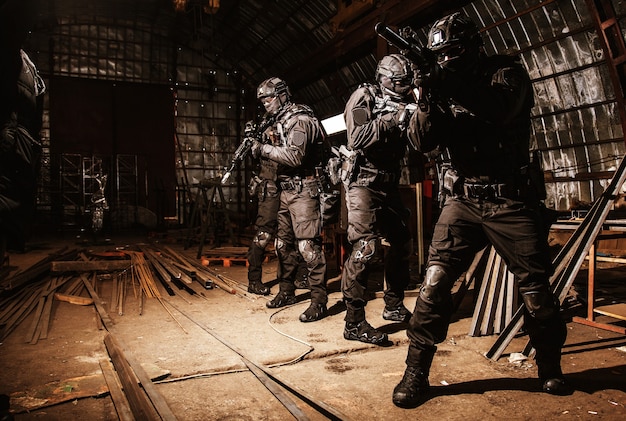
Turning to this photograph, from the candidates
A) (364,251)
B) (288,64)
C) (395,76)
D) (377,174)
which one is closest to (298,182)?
(377,174)

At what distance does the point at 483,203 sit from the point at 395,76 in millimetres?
1636

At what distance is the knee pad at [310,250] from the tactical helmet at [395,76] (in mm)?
1629

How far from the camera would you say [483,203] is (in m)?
2.66

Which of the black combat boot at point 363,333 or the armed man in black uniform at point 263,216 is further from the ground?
the armed man in black uniform at point 263,216

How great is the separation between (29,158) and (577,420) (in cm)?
318

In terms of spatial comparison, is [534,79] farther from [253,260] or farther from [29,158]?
[29,158]

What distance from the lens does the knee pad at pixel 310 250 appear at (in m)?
4.47

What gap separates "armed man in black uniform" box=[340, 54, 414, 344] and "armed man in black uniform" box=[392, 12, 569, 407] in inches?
40.1

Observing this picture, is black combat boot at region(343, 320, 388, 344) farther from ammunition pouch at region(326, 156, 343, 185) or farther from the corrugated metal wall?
the corrugated metal wall

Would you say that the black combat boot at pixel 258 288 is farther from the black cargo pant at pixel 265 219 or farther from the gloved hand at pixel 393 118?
the gloved hand at pixel 393 118

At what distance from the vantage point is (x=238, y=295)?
5.65 m

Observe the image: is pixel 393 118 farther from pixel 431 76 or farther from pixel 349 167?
pixel 431 76

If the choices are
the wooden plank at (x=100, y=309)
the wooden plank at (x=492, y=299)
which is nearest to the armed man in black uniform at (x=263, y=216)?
the wooden plank at (x=100, y=309)

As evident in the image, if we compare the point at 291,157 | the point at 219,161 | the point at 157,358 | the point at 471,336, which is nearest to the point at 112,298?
the point at 157,358
